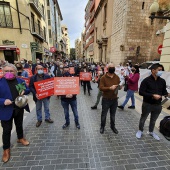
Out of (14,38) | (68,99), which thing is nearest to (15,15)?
(14,38)

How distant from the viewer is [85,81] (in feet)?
23.6

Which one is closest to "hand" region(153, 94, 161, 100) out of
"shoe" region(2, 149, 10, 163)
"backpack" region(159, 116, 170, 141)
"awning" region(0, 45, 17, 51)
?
"backpack" region(159, 116, 170, 141)

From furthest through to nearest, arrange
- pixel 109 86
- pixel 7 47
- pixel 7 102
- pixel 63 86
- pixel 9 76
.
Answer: pixel 7 47
pixel 63 86
pixel 109 86
pixel 9 76
pixel 7 102

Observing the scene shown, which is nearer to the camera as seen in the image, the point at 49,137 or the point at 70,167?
the point at 70,167

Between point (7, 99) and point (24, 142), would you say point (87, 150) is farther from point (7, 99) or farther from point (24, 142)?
point (7, 99)

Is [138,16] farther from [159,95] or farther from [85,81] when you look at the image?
[159,95]

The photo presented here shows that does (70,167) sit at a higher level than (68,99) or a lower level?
lower

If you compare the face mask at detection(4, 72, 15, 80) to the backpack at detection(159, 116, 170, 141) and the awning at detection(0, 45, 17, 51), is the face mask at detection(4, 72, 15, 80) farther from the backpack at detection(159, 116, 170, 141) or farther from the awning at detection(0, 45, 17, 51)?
the awning at detection(0, 45, 17, 51)

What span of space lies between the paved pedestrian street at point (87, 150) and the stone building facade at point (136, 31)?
37.5 feet

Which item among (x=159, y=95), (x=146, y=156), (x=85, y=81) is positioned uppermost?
(x=159, y=95)

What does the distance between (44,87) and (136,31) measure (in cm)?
1318

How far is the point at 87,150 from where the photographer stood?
9.06ft

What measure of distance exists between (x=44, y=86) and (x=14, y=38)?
43.0 ft

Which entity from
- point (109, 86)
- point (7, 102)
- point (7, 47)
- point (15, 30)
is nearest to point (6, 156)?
point (7, 102)
